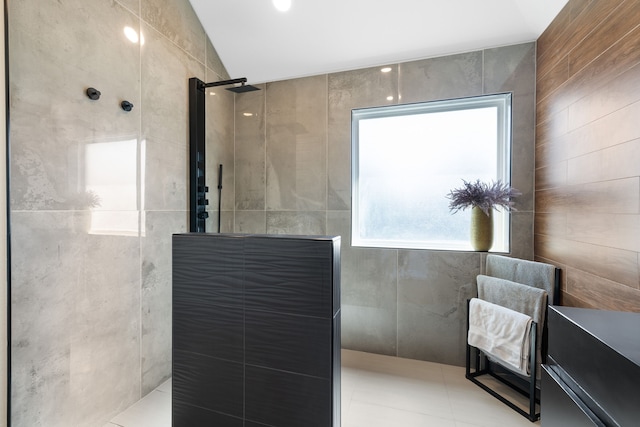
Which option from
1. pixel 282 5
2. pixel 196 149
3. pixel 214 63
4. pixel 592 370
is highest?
pixel 282 5

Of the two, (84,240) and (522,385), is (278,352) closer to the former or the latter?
(84,240)

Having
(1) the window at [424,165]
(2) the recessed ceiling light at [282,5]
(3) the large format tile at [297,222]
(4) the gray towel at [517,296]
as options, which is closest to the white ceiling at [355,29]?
(2) the recessed ceiling light at [282,5]

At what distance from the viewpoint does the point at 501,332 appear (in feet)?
5.12

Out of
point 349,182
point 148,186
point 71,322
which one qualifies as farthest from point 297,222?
point 71,322

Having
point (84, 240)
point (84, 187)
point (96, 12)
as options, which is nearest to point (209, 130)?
point (96, 12)

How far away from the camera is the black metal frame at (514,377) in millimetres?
1430

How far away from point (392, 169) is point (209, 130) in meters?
1.52

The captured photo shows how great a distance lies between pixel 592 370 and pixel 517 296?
1.01m

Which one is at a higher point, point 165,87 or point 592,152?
point 165,87

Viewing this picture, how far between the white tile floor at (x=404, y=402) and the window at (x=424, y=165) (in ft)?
2.96

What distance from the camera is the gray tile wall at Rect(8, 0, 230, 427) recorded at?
44.6 inches

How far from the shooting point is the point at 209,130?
224 cm

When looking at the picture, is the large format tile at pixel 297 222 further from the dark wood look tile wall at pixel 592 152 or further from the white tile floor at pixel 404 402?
the dark wood look tile wall at pixel 592 152

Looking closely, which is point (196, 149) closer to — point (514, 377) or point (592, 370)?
point (592, 370)
